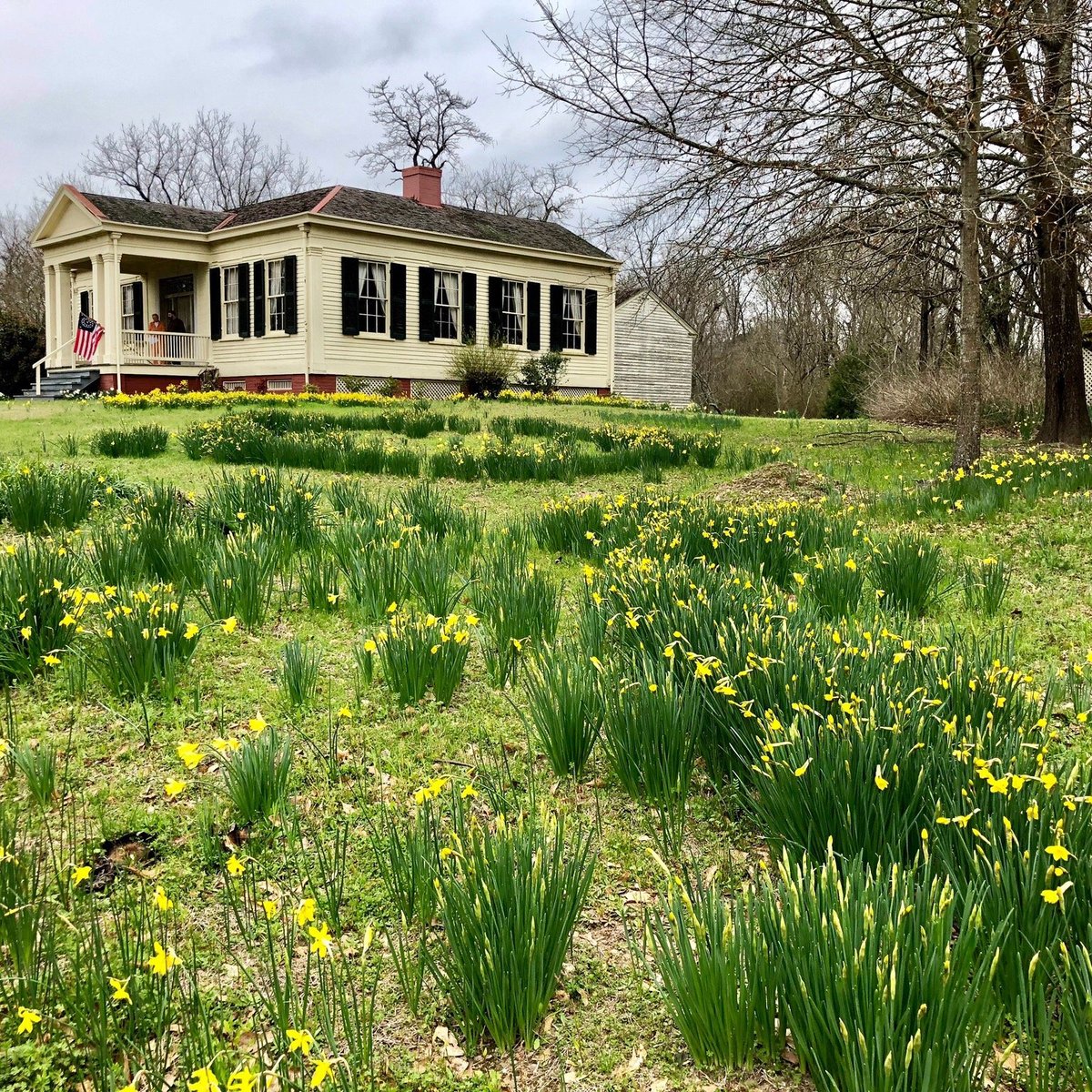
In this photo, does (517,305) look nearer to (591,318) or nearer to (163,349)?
(591,318)

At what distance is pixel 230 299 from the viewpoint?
25250 millimetres

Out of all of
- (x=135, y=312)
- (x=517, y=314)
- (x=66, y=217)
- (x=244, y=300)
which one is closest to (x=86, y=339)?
(x=244, y=300)

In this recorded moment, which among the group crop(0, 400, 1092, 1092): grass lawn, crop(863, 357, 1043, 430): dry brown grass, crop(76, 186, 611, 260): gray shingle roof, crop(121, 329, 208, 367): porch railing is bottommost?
crop(0, 400, 1092, 1092): grass lawn

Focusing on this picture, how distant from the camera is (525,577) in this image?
4.64 meters

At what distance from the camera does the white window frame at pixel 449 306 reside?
25.8 m

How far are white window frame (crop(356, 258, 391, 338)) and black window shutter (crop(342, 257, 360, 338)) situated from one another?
50 mm

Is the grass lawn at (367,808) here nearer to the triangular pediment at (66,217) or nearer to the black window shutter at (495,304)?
the black window shutter at (495,304)

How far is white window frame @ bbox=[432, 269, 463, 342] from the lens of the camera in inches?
1014

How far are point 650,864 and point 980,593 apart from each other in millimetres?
3158

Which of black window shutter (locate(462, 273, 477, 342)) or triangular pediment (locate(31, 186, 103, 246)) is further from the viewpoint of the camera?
black window shutter (locate(462, 273, 477, 342))

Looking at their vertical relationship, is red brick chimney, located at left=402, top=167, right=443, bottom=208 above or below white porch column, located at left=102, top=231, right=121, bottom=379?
above

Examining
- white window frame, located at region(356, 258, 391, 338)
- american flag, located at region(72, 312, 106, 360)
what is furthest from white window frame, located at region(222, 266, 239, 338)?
american flag, located at region(72, 312, 106, 360)

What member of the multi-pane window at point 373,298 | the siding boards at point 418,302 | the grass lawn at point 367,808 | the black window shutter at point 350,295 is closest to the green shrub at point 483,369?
the siding boards at point 418,302

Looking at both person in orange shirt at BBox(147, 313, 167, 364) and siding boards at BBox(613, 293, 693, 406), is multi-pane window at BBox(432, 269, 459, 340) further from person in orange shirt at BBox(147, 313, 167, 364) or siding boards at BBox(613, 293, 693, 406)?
siding boards at BBox(613, 293, 693, 406)
